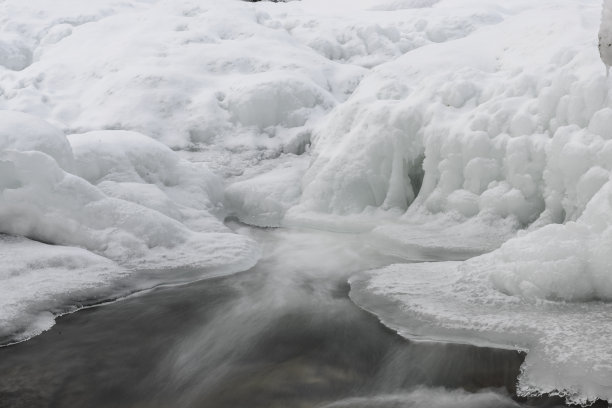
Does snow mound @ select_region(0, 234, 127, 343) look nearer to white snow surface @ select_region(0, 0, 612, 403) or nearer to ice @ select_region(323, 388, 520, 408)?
white snow surface @ select_region(0, 0, 612, 403)

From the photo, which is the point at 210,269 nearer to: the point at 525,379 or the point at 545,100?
the point at 525,379

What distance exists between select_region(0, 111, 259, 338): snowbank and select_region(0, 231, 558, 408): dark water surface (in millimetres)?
468

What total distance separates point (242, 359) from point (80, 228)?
2965 millimetres

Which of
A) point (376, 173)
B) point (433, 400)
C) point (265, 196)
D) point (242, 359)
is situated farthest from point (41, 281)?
point (376, 173)

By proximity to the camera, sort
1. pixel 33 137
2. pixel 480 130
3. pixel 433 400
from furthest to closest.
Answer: pixel 480 130
pixel 33 137
pixel 433 400

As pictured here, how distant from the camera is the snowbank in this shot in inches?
216

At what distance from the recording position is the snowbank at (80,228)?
18.0 feet

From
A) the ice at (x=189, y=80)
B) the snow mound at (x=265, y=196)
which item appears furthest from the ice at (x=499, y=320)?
the ice at (x=189, y=80)

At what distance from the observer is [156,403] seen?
3736mm

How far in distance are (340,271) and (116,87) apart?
825 cm

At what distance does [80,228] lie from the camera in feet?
21.1

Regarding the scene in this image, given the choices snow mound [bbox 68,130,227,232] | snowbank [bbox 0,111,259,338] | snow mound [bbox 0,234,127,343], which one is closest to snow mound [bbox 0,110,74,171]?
snowbank [bbox 0,111,259,338]

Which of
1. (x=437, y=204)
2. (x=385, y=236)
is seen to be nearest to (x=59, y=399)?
(x=385, y=236)

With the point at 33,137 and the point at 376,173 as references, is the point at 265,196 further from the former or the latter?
the point at 33,137
